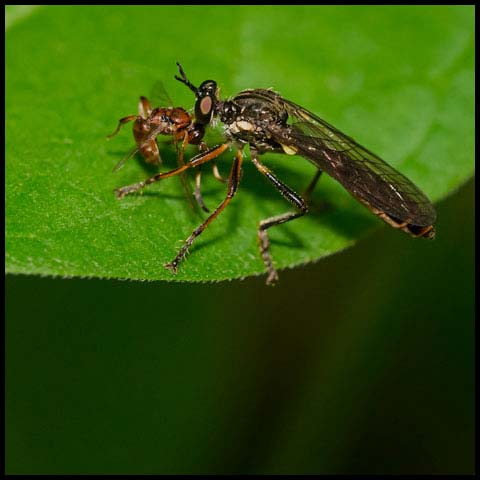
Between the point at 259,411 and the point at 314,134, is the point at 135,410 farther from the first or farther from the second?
the point at 314,134

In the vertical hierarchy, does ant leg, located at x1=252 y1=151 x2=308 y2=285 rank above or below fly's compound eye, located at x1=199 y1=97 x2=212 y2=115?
below

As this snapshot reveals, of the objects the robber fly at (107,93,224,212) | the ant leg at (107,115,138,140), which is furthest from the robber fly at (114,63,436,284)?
the ant leg at (107,115,138,140)

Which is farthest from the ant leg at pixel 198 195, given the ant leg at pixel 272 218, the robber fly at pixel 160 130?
the ant leg at pixel 272 218

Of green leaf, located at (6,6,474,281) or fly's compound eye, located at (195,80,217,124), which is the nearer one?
green leaf, located at (6,6,474,281)

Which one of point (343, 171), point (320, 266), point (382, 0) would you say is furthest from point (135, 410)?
point (382, 0)

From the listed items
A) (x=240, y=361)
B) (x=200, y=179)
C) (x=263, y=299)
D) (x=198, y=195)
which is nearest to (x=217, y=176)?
(x=200, y=179)

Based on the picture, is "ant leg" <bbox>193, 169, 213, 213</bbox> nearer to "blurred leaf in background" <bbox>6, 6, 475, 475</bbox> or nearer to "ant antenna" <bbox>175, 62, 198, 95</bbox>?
"blurred leaf in background" <bbox>6, 6, 475, 475</bbox>
